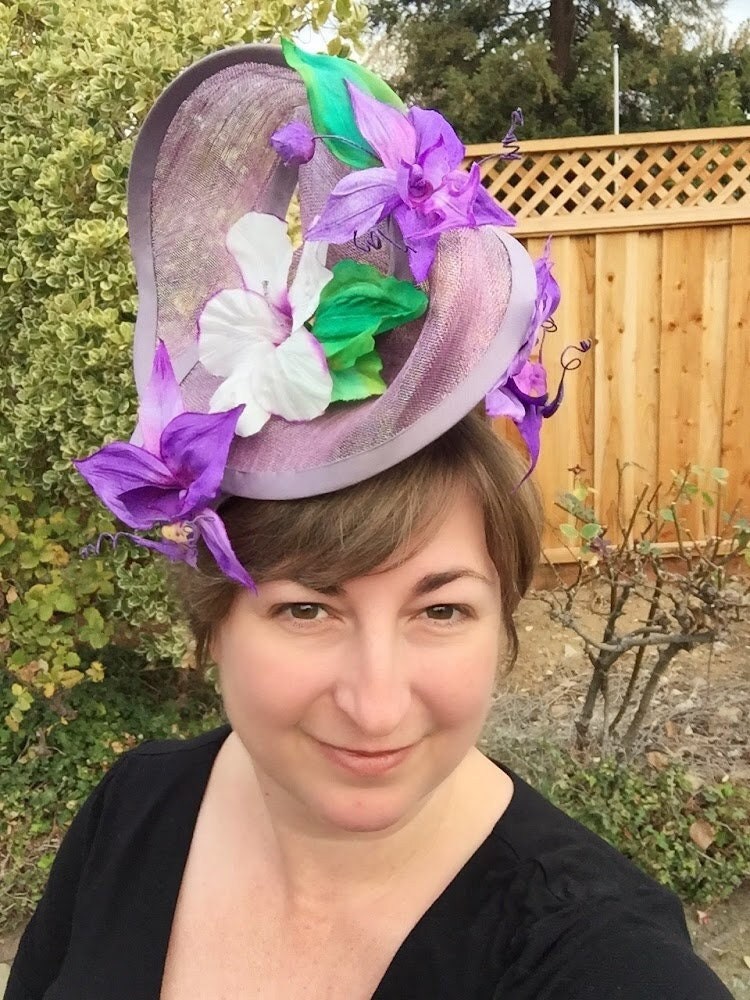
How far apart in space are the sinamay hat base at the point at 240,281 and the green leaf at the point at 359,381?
0.01 m

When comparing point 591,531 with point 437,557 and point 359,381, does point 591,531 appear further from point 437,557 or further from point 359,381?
point 359,381

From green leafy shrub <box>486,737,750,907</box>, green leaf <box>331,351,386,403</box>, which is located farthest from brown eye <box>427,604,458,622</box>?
green leafy shrub <box>486,737,750,907</box>

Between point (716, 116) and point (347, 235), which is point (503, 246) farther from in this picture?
point (716, 116)

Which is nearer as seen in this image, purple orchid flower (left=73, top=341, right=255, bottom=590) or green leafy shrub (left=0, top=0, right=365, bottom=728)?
purple orchid flower (left=73, top=341, right=255, bottom=590)

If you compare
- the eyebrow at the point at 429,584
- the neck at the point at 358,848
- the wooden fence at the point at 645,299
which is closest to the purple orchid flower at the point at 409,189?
the eyebrow at the point at 429,584

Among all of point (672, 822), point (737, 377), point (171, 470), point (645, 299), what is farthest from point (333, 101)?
point (737, 377)

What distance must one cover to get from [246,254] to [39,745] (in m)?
2.65

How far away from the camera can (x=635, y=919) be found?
3.46ft

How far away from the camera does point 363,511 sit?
102 centimetres

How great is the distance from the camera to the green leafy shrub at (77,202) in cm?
237

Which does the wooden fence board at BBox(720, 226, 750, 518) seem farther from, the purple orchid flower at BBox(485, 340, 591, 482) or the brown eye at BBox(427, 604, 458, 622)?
the brown eye at BBox(427, 604, 458, 622)

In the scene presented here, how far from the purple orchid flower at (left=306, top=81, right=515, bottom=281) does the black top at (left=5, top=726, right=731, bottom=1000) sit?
79 centimetres

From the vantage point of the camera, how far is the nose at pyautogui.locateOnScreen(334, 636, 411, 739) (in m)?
1.02

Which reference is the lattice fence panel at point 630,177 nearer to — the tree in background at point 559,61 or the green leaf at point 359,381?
the tree in background at point 559,61
